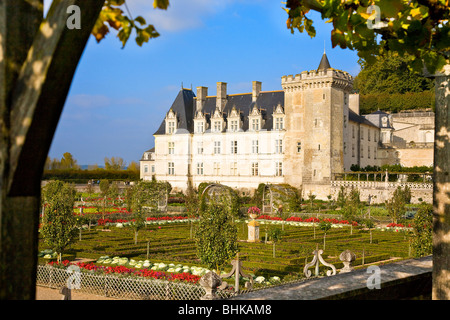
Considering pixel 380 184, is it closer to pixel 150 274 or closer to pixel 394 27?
pixel 150 274

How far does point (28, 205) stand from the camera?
266 cm

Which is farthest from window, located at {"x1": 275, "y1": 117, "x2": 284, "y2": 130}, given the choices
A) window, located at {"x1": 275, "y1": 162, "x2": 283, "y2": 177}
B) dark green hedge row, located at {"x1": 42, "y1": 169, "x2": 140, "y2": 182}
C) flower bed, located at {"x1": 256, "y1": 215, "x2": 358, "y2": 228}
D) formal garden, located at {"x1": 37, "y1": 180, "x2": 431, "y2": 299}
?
dark green hedge row, located at {"x1": 42, "y1": 169, "x2": 140, "y2": 182}

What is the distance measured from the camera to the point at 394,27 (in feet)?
10.9

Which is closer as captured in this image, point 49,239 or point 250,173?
point 49,239

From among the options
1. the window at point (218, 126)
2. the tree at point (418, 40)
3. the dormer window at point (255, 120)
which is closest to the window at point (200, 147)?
the window at point (218, 126)

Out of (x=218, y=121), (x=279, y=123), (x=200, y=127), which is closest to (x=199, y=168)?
(x=200, y=127)

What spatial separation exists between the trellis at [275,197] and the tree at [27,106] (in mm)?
33852

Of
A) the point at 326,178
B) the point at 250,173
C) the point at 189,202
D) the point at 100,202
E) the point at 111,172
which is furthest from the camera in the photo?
the point at 111,172

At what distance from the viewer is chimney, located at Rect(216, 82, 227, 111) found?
51.1 m

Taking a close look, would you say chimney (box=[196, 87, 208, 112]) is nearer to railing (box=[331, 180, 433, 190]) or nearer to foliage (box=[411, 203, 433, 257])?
railing (box=[331, 180, 433, 190])
